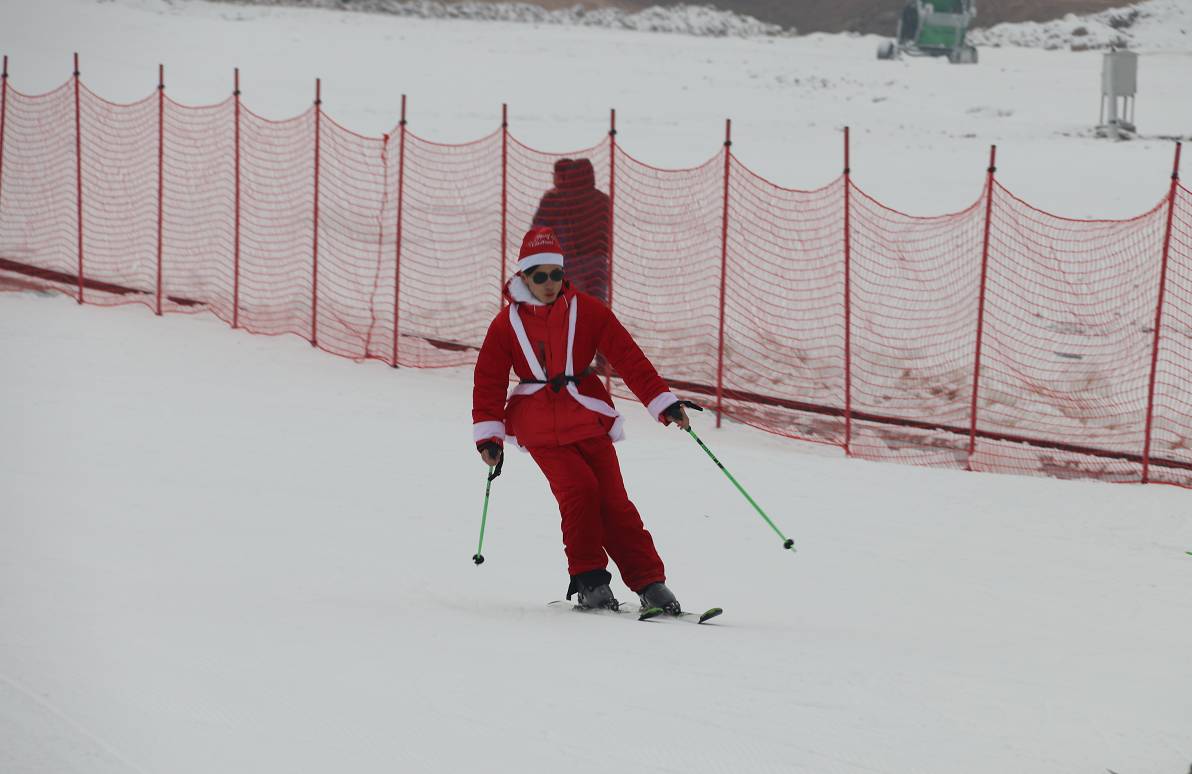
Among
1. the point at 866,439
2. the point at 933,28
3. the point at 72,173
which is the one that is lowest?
the point at 866,439

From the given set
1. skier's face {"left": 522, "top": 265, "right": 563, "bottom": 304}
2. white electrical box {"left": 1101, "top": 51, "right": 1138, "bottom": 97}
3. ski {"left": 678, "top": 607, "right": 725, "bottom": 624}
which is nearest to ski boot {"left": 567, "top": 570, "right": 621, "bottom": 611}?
ski {"left": 678, "top": 607, "right": 725, "bottom": 624}

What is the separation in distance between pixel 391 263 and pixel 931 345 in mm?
6132

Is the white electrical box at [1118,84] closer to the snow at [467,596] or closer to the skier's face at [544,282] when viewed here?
the snow at [467,596]

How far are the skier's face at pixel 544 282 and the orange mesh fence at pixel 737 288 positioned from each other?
528 cm

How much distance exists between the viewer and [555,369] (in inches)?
250

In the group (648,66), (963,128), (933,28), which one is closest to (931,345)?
(963,128)

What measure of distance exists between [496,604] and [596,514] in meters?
0.61

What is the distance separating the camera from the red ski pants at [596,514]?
6352 mm

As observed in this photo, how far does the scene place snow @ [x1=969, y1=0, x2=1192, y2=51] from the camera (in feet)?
135

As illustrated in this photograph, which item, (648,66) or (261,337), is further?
(648,66)

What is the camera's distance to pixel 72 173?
17.0m

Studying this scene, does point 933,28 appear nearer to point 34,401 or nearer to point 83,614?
point 34,401

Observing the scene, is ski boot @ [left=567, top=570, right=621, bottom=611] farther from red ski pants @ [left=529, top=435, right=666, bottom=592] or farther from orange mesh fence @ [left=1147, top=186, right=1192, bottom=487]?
orange mesh fence @ [left=1147, top=186, right=1192, bottom=487]

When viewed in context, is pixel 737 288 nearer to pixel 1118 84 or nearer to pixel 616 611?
pixel 616 611
